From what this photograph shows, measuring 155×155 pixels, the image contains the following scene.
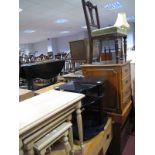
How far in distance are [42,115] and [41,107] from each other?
10cm

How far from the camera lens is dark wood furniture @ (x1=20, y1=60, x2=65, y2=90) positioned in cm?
223

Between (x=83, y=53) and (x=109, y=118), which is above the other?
(x=83, y=53)

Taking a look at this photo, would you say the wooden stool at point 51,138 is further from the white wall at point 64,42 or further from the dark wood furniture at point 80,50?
the white wall at point 64,42

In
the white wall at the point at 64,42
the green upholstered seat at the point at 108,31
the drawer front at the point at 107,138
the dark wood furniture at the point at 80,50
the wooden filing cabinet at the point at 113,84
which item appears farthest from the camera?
the white wall at the point at 64,42

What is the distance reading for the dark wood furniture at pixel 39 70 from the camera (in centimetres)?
223

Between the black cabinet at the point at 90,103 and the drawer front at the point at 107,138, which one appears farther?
the drawer front at the point at 107,138

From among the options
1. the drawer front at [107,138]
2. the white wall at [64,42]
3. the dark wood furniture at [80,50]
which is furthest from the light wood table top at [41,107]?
the white wall at [64,42]

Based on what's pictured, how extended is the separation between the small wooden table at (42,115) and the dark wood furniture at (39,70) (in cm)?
122

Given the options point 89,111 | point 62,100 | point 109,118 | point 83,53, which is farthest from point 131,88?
point 62,100

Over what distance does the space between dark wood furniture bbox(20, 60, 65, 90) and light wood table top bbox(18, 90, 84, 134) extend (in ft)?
4.01

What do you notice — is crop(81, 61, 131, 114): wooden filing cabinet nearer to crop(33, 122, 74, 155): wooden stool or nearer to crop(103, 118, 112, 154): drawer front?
crop(103, 118, 112, 154): drawer front
